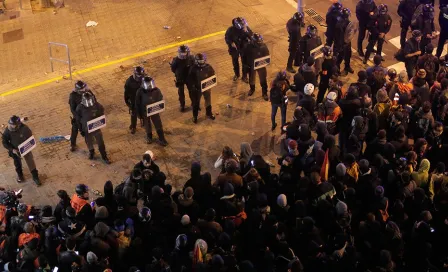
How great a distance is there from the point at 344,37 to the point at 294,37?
52.8 inches

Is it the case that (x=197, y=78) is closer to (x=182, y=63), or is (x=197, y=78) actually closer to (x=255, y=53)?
(x=182, y=63)

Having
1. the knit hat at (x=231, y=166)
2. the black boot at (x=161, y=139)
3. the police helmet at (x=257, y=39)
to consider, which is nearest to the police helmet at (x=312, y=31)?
the police helmet at (x=257, y=39)

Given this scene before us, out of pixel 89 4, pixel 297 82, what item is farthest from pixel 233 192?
pixel 89 4

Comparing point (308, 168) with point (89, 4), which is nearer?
point (308, 168)

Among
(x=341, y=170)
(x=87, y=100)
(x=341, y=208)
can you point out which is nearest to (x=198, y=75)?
(x=87, y=100)

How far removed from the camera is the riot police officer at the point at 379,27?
50.2 feet

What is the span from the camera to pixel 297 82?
13070mm

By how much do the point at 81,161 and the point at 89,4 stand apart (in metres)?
8.26

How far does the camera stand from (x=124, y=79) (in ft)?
52.7

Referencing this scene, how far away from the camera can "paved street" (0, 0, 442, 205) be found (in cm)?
1331

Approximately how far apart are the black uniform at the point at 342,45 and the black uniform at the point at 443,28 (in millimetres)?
2656

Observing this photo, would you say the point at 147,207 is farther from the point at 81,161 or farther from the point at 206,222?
the point at 81,161

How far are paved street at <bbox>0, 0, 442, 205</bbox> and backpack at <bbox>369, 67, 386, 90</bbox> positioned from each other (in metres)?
2.45

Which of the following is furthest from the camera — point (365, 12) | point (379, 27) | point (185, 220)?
point (365, 12)
